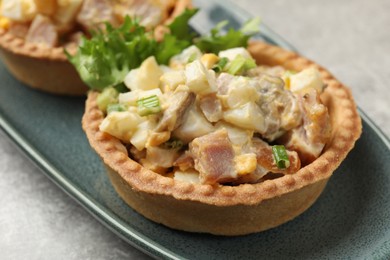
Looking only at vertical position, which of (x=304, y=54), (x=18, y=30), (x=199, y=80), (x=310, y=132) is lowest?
(x=304, y=54)

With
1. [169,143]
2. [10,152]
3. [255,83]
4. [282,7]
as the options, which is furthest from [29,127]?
[282,7]

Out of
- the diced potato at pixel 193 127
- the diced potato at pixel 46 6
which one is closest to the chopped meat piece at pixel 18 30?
the diced potato at pixel 46 6

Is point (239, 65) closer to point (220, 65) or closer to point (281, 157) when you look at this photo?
point (220, 65)

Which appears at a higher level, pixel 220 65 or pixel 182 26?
pixel 220 65

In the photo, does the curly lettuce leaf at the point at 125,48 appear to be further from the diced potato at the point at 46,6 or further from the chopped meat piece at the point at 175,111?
the chopped meat piece at the point at 175,111

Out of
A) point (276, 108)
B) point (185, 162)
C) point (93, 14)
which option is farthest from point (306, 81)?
point (93, 14)

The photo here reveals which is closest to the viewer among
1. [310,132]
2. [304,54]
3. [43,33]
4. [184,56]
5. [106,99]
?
[310,132]

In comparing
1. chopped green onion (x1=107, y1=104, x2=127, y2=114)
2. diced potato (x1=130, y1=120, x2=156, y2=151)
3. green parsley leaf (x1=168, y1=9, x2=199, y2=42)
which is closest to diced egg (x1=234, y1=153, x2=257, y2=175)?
diced potato (x1=130, y1=120, x2=156, y2=151)
